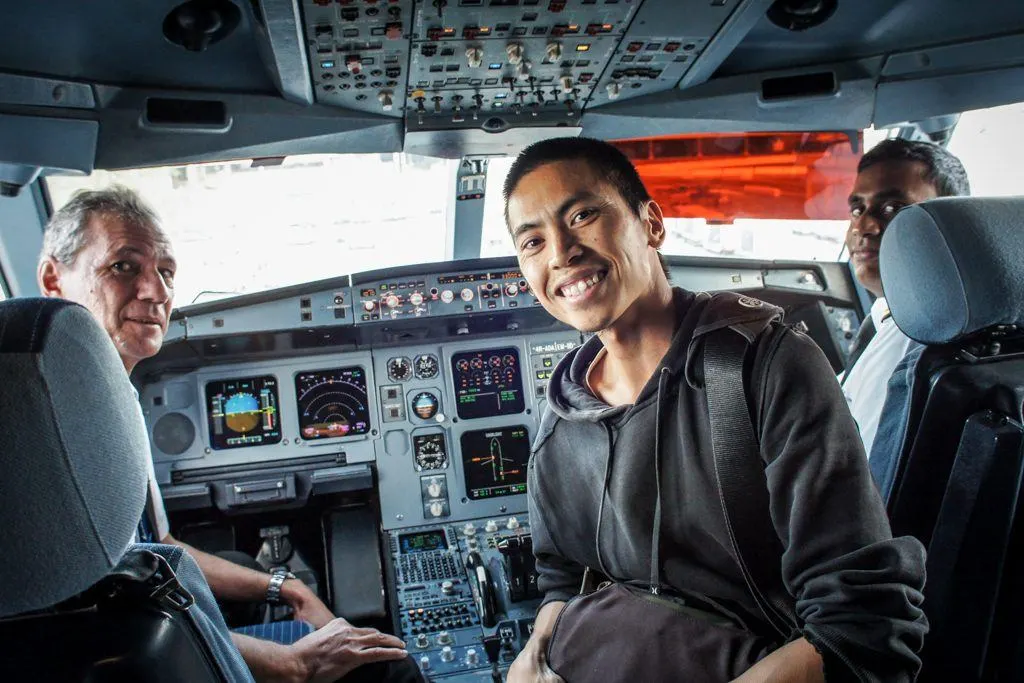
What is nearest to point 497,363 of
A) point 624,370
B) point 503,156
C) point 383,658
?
point 503,156

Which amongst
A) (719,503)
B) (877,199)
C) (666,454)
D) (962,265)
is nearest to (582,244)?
(666,454)

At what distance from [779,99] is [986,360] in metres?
1.57

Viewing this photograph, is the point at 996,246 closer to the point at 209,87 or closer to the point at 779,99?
the point at 779,99

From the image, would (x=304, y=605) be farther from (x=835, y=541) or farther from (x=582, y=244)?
(x=835, y=541)

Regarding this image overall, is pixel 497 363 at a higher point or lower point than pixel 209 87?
lower

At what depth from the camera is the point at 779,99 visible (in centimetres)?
268

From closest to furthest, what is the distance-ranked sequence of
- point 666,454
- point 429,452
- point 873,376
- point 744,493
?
point 744,493
point 666,454
point 873,376
point 429,452

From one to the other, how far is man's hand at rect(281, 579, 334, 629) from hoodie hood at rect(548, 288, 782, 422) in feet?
4.86

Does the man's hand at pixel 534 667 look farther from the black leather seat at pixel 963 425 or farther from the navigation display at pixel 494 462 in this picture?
the navigation display at pixel 494 462

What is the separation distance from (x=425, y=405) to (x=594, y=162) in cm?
246

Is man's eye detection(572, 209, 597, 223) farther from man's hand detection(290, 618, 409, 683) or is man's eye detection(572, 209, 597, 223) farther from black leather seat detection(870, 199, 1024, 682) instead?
man's hand detection(290, 618, 409, 683)

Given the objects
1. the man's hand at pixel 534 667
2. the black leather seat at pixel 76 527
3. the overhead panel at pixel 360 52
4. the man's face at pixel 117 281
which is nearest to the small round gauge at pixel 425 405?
the overhead panel at pixel 360 52

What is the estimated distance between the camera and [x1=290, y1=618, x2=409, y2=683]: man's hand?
199cm

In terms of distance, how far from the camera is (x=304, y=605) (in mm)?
2604
